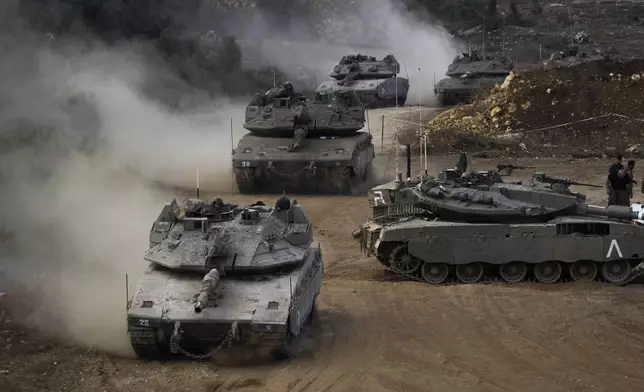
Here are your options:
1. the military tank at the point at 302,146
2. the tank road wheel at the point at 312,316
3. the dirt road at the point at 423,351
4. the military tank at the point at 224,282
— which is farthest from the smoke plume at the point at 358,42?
the military tank at the point at 224,282

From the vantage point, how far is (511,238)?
1658 cm

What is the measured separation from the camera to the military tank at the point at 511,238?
1652 centimetres

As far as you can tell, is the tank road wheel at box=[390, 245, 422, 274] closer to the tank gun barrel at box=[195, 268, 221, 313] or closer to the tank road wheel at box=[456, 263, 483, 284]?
the tank road wheel at box=[456, 263, 483, 284]

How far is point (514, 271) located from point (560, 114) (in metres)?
15.3

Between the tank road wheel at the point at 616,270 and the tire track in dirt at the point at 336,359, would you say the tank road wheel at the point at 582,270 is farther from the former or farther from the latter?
the tire track in dirt at the point at 336,359

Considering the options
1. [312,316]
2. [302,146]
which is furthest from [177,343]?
[302,146]

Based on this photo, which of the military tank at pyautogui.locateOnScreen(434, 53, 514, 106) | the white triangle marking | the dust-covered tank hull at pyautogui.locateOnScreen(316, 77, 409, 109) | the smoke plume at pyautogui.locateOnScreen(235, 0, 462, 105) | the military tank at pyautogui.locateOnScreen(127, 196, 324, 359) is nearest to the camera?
the military tank at pyautogui.locateOnScreen(127, 196, 324, 359)

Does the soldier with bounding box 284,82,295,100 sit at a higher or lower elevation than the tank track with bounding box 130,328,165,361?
higher

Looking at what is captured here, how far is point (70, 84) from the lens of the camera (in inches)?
1079

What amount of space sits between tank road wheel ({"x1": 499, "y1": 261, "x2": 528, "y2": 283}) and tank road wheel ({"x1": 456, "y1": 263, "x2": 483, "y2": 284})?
35 cm

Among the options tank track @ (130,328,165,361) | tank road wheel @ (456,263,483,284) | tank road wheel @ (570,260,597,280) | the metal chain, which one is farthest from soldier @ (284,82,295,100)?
the metal chain

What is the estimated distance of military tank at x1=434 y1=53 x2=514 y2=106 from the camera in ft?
124

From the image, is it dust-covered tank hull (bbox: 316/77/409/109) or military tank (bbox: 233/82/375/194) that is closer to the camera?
military tank (bbox: 233/82/375/194)

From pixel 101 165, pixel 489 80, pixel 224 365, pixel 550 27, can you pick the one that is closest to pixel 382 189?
pixel 224 365
